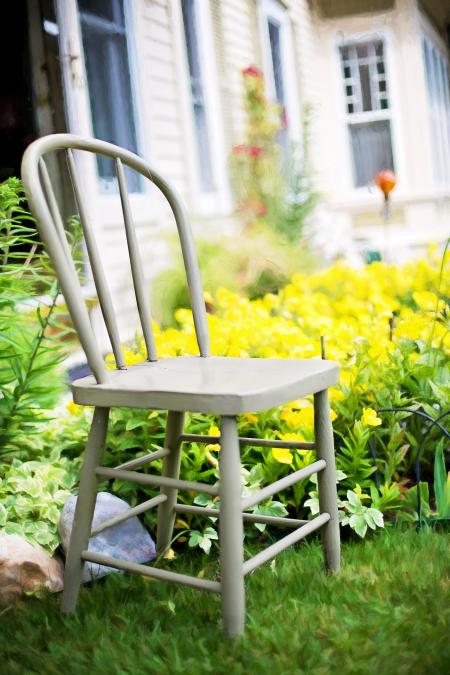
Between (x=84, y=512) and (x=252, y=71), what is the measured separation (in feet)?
15.3

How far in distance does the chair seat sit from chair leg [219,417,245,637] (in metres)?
0.05

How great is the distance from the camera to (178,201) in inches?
80.6

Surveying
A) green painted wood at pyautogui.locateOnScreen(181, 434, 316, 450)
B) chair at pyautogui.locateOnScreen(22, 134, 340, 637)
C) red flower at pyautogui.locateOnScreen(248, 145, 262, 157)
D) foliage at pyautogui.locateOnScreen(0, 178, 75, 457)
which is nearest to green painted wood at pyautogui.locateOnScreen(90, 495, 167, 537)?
chair at pyautogui.locateOnScreen(22, 134, 340, 637)

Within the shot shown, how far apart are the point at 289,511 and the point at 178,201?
83 centimetres

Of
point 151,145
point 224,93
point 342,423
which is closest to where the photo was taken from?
point 342,423

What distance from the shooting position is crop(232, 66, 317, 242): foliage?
5645 millimetres

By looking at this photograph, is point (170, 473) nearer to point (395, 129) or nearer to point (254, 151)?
point (254, 151)

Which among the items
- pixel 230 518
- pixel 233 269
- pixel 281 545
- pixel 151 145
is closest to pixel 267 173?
pixel 233 269

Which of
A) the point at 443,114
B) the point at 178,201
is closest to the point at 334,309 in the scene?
the point at 178,201

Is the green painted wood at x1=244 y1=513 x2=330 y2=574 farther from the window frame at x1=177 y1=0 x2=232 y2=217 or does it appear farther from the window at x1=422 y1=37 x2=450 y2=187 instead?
the window at x1=422 y1=37 x2=450 y2=187

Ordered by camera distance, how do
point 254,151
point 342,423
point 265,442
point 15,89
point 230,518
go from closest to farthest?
point 230,518, point 265,442, point 342,423, point 15,89, point 254,151

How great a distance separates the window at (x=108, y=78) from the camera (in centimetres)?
392

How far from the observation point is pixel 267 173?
5789mm

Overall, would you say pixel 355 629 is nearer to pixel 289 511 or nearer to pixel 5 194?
pixel 289 511
